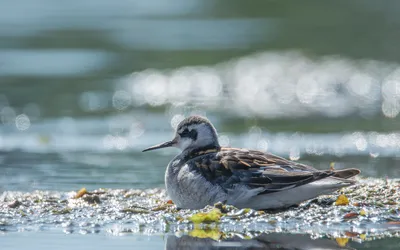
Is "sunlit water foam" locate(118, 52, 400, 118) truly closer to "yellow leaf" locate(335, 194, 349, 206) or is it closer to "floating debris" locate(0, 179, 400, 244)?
"floating debris" locate(0, 179, 400, 244)

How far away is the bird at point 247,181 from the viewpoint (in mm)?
10313

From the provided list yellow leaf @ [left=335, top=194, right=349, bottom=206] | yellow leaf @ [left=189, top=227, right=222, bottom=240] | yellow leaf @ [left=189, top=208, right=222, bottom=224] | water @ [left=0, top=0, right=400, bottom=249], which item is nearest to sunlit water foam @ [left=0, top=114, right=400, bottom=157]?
water @ [left=0, top=0, right=400, bottom=249]

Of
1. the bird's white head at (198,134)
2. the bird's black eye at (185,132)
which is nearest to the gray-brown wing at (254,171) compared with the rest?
the bird's white head at (198,134)

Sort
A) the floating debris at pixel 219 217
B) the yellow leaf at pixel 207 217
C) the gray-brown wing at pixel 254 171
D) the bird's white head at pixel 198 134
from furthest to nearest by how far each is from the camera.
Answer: the bird's white head at pixel 198 134 < the gray-brown wing at pixel 254 171 < the yellow leaf at pixel 207 217 < the floating debris at pixel 219 217

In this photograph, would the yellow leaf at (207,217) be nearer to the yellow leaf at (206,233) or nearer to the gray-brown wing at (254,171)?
the yellow leaf at (206,233)

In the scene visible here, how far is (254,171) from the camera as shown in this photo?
34.7ft

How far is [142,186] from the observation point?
1317 centimetres

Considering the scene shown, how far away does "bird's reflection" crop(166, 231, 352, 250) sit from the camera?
9.13 meters

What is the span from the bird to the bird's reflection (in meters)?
0.87

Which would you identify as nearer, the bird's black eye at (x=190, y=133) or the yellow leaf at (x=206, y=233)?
the yellow leaf at (x=206, y=233)

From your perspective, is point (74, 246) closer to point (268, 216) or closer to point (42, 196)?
point (268, 216)

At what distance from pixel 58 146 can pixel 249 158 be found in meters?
6.38

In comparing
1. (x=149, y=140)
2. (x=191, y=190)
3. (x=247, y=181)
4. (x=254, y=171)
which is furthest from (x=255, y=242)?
(x=149, y=140)

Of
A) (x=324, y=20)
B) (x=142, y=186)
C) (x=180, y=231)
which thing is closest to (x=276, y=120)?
(x=142, y=186)
